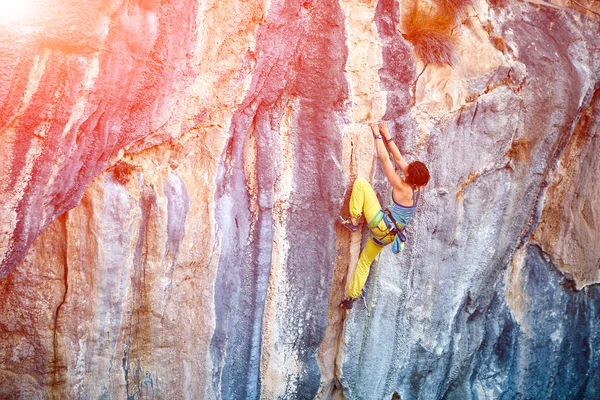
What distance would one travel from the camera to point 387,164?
4.19m

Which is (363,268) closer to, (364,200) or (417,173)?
(364,200)

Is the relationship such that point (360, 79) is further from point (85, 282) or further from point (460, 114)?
point (85, 282)

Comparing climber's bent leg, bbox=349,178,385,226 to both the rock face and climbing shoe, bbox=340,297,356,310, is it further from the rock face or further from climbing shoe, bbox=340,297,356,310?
climbing shoe, bbox=340,297,356,310

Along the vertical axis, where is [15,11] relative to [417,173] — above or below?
above

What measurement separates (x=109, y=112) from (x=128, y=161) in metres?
0.40

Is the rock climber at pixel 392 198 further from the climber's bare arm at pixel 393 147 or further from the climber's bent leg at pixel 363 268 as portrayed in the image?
the climber's bent leg at pixel 363 268

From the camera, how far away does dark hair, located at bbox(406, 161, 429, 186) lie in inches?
162

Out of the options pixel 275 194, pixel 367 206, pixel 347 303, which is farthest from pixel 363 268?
pixel 275 194

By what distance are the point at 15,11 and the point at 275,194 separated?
2.17m

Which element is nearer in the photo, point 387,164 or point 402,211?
point 387,164

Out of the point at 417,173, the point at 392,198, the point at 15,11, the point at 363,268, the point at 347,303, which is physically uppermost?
the point at 15,11

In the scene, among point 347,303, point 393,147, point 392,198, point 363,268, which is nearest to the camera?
point 393,147

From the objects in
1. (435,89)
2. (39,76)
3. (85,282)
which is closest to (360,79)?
(435,89)

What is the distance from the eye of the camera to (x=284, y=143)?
411cm
